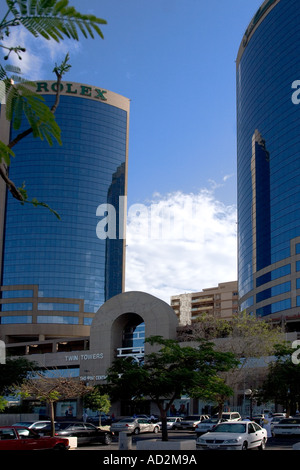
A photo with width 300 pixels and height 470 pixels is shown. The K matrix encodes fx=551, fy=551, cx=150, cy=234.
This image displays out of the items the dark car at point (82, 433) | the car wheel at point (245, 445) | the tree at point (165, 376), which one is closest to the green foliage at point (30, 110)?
the tree at point (165, 376)

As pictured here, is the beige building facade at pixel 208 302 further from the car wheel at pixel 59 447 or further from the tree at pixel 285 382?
the car wheel at pixel 59 447

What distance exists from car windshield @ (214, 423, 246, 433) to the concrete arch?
52806 mm

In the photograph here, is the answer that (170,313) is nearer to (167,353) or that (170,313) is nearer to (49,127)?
(167,353)

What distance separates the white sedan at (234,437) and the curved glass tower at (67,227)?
373 ft

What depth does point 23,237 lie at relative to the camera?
143 m

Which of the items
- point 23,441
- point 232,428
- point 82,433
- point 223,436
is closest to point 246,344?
point 82,433

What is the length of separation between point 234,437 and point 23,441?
9.31 meters

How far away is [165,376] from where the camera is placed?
26.1 metres

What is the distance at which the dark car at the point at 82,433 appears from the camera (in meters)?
33.3

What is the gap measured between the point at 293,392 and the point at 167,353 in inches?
846

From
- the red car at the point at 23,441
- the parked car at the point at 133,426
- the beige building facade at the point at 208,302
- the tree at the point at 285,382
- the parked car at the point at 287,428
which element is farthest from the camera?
the beige building facade at the point at 208,302

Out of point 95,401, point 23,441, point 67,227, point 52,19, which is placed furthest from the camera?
point 67,227

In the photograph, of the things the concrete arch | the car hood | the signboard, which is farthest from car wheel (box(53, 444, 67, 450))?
the signboard

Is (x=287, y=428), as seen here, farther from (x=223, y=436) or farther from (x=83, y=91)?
(x=83, y=91)
